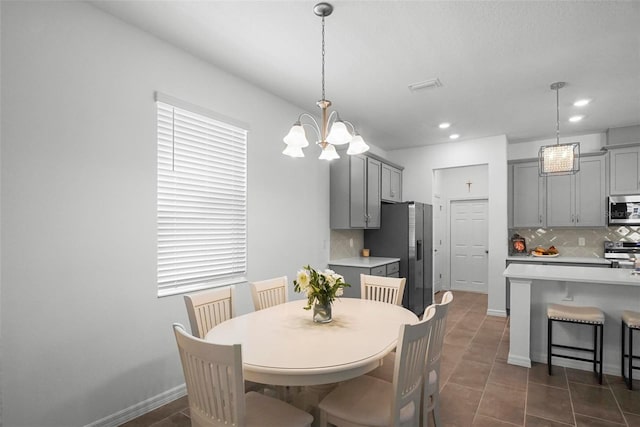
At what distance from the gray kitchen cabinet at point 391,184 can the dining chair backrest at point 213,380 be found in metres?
3.95

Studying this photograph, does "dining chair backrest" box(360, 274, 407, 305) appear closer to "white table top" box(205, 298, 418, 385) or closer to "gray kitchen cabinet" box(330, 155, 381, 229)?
"white table top" box(205, 298, 418, 385)

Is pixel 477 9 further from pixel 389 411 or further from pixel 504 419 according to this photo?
pixel 504 419

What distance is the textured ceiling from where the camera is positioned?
7.14 feet

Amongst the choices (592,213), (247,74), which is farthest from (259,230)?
(592,213)

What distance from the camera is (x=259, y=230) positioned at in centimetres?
335

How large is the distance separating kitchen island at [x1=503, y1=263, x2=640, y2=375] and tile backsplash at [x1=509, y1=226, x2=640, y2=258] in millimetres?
2176

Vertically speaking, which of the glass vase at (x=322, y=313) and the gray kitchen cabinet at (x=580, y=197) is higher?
the gray kitchen cabinet at (x=580, y=197)

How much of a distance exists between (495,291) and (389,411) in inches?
164

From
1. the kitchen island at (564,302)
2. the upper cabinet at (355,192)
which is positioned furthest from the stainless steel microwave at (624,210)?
the upper cabinet at (355,192)

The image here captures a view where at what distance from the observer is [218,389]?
137 centimetres

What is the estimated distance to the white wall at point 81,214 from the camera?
5.98 ft

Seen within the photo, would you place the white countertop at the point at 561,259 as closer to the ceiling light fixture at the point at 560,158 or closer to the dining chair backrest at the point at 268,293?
the ceiling light fixture at the point at 560,158

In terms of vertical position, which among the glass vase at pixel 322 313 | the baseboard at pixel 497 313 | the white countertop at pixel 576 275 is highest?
the white countertop at pixel 576 275

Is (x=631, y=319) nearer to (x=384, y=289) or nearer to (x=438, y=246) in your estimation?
(x=384, y=289)
